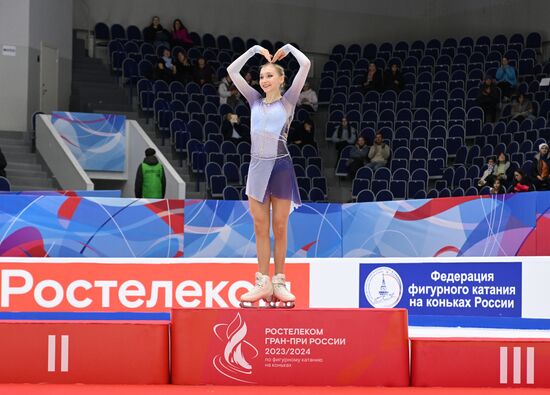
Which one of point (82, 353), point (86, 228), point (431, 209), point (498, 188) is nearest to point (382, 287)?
point (431, 209)

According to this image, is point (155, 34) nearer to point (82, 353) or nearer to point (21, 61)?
point (21, 61)

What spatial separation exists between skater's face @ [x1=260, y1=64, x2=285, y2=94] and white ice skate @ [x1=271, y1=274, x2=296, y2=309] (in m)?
1.15

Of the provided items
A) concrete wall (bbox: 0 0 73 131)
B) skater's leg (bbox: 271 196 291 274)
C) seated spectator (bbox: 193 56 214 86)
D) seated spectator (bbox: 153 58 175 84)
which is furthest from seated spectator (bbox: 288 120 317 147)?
skater's leg (bbox: 271 196 291 274)

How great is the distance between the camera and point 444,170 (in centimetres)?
1730

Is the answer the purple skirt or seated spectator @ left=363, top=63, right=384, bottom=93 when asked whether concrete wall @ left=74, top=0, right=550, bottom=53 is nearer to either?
seated spectator @ left=363, top=63, right=384, bottom=93

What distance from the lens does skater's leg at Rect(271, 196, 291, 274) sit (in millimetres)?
6004

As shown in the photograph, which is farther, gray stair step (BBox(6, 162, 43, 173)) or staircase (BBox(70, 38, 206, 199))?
staircase (BBox(70, 38, 206, 199))

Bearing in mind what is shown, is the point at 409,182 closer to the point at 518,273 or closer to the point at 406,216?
the point at 406,216

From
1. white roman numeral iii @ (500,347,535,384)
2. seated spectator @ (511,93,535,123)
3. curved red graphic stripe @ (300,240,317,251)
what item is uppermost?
seated spectator @ (511,93,535,123)

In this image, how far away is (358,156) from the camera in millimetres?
18359

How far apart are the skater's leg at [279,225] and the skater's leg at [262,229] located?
0.05 metres

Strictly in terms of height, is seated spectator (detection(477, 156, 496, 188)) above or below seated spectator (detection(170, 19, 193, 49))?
below

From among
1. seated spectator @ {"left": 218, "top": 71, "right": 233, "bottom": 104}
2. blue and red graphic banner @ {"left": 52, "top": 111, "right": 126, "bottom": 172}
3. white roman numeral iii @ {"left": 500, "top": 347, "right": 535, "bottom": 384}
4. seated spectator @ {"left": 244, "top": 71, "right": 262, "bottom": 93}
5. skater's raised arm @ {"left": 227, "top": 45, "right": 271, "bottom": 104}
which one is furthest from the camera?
seated spectator @ {"left": 218, "top": 71, "right": 233, "bottom": 104}

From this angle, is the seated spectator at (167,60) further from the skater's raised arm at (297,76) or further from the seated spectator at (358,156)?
the skater's raised arm at (297,76)
